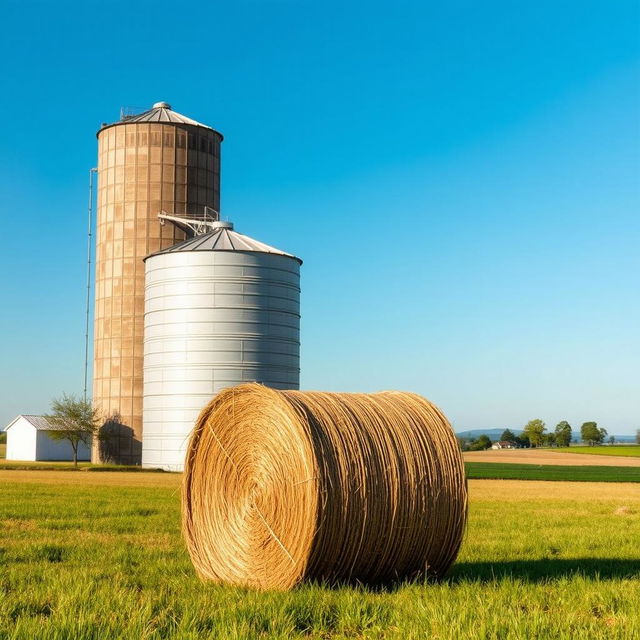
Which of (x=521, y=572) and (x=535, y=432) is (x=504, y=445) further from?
(x=521, y=572)

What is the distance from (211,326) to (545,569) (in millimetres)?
35516

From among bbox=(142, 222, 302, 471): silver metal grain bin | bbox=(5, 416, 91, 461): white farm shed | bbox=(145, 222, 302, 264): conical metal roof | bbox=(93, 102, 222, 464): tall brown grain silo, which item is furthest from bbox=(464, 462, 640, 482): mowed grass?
bbox=(5, 416, 91, 461): white farm shed

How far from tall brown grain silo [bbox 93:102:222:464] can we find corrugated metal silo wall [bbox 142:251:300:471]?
23.6ft

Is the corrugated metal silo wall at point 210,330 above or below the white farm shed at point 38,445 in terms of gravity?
above

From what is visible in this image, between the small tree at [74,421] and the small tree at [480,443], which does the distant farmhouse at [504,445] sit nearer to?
Result: the small tree at [480,443]

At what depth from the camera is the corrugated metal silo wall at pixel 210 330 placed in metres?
44.7

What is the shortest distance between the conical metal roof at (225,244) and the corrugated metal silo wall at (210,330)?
32 cm

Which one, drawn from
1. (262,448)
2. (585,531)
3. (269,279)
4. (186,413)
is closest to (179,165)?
(269,279)

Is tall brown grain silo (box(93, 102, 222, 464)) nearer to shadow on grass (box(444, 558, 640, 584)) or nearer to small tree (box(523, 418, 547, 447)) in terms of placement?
shadow on grass (box(444, 558, 640, 584))

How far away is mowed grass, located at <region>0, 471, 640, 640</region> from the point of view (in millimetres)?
6570

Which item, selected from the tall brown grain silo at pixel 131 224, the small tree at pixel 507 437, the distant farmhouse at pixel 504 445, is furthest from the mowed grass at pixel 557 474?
the small tree at pixel 507 437

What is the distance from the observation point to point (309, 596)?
7793 mm

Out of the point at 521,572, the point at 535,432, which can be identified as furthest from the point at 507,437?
the point at 521,572

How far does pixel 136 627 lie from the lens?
6602 mm
